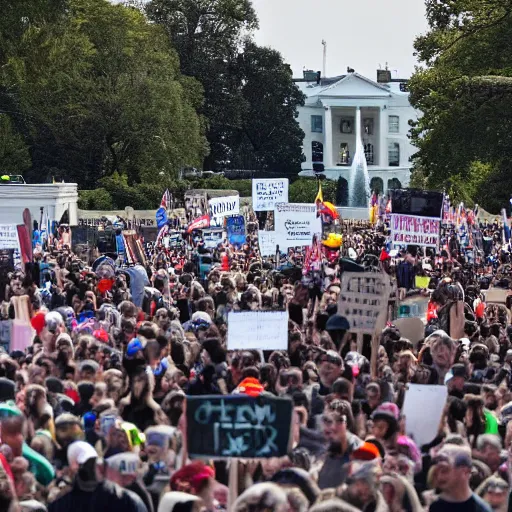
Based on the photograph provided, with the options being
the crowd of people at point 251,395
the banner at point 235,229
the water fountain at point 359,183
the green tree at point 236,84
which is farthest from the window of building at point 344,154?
the crowd of people at point 251,395

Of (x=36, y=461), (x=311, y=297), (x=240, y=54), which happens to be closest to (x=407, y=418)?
(x=36, y=461)

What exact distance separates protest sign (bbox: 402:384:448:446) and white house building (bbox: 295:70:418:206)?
110 metres

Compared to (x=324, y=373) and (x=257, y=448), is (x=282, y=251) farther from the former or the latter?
(x=257, y=448)

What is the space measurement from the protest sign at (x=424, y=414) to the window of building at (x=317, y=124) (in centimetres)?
11563

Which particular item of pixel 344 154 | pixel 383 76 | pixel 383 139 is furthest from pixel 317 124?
pixel 383 76

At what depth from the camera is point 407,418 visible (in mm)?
10203

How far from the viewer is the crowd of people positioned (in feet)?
26.3

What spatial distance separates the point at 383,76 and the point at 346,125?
8895mm

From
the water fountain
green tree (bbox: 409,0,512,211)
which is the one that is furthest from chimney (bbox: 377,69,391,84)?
green tree (bbox: 409,0,512,211)

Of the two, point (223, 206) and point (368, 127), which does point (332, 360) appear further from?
point (368, 127)

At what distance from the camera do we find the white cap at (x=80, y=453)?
27.8 ft

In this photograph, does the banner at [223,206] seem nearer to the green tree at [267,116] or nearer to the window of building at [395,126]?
the green tree at [267,116]

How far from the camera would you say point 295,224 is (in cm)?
2419

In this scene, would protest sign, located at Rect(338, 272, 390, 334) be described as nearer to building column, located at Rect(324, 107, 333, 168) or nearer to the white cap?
the white cap
